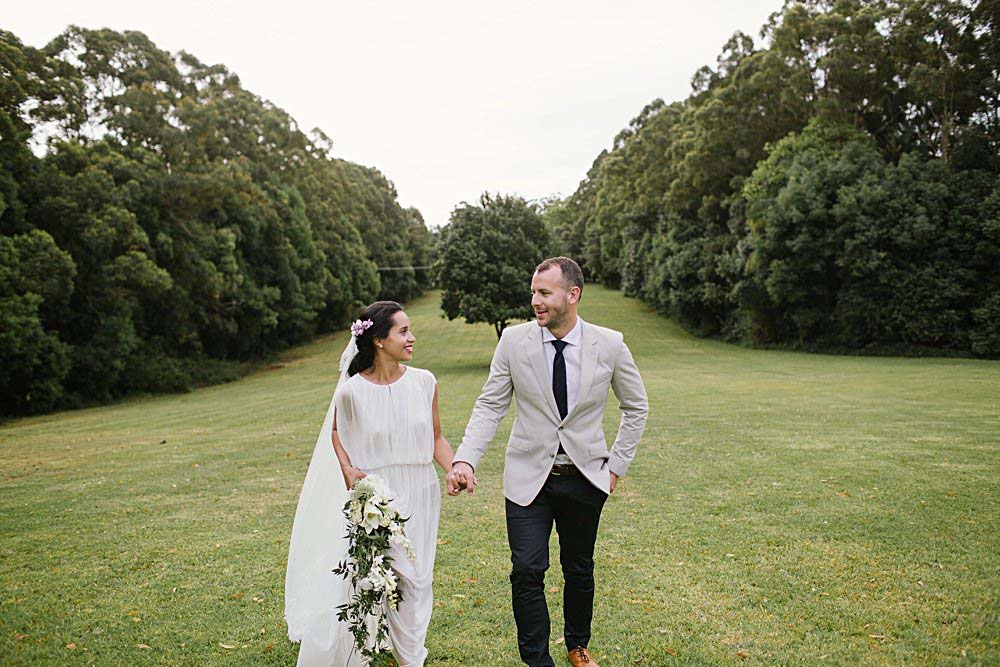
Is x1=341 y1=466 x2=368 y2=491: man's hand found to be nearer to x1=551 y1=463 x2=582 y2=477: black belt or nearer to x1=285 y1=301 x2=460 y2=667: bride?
x1=285 y1=301 x2=460 y2=667: bride

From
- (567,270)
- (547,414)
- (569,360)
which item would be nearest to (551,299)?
(567,270)

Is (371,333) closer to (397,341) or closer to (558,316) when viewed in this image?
(397,341)

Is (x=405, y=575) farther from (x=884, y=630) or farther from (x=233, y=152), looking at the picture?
(x=233, y=152)

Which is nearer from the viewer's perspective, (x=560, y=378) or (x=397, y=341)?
(x=560, y=378)

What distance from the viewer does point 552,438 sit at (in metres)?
Answer: 4.36

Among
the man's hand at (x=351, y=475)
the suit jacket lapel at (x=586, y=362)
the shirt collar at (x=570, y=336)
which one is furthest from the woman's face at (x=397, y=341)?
the suit jacket lapel at (x=586, y=362)

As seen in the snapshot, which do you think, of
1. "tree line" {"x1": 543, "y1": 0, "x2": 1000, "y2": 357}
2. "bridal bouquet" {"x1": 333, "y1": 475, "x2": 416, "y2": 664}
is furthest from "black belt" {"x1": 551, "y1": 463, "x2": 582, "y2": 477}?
"tree line" {"x1": 543, "y1": 0, "x2": 1000, "y2": 357}

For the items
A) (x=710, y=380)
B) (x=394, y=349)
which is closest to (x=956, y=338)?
(x=710, y=380)

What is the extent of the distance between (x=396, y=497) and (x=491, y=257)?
31.4 metres

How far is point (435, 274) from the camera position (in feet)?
120

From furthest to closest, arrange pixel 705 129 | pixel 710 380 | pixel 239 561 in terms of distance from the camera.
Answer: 1. pixel 705 129
2. pixel 710 380
3. pixel 239 561

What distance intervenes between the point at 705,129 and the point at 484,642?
41.7 metres

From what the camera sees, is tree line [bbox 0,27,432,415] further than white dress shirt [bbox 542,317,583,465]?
Yes

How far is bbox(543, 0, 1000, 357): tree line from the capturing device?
32219mm
